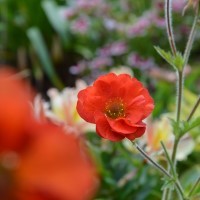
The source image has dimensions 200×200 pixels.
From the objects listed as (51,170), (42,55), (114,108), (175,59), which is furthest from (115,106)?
(42,55)

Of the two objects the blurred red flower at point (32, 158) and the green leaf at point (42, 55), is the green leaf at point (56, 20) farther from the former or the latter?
the blurred red flower at point (32, 158)

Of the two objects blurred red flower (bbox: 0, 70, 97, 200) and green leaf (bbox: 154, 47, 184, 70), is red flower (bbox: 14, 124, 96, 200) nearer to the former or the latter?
blurred red flower (bbox: 0, 70, 97, 200)

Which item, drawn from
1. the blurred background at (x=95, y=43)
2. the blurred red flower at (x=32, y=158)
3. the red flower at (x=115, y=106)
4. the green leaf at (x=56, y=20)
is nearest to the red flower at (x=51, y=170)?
the blurred red flower at (x=32, y=158)

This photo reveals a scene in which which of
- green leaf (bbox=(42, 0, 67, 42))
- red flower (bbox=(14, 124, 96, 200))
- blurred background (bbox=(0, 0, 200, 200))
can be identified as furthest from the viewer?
green leaf (bbox=(42, 0, 67, 42))

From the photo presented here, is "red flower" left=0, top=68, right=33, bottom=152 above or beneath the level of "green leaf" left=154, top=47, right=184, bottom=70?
beneath

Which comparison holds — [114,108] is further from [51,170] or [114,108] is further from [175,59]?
[51,170]

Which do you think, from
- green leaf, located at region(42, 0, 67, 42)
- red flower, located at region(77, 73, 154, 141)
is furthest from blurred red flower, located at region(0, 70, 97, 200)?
green leaf, located at region(42, 0, 67, 42)

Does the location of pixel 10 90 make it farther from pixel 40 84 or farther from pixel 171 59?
pixel 40 84

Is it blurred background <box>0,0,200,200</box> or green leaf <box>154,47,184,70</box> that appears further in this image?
blurred background <box>0,0,200,200</box>
